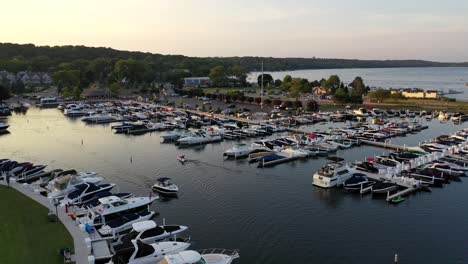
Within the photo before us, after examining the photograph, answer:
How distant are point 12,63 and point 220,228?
130817 mm

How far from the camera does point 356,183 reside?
31.9m

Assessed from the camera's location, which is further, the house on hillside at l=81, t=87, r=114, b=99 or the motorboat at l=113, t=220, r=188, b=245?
the house on hillside at l=81, t=87, r=114, b=99

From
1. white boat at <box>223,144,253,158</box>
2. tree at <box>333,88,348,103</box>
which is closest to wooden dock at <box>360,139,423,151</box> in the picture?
white boat at <box>223,144,253,158</box>

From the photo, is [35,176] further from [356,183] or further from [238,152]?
[356,183]

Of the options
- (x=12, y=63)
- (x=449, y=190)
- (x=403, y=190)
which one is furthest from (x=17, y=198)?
(x=12, y=63)

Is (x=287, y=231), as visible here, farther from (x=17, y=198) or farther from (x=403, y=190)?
(x=17, y=198)

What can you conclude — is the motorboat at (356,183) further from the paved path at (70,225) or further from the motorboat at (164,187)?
the paved path at (70,225)

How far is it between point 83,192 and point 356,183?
2147 centimetres

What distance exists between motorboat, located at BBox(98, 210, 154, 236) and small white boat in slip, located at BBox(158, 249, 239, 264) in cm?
541

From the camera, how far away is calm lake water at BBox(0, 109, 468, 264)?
2236cm

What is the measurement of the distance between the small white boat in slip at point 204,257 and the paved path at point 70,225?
432 cm

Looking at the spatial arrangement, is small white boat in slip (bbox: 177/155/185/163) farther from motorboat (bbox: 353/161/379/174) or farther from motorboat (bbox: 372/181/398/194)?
motorboat (bbox: 372/181/398/194)

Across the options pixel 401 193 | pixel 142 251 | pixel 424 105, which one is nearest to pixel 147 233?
pixel 142 251

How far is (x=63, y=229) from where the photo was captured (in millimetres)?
21969
